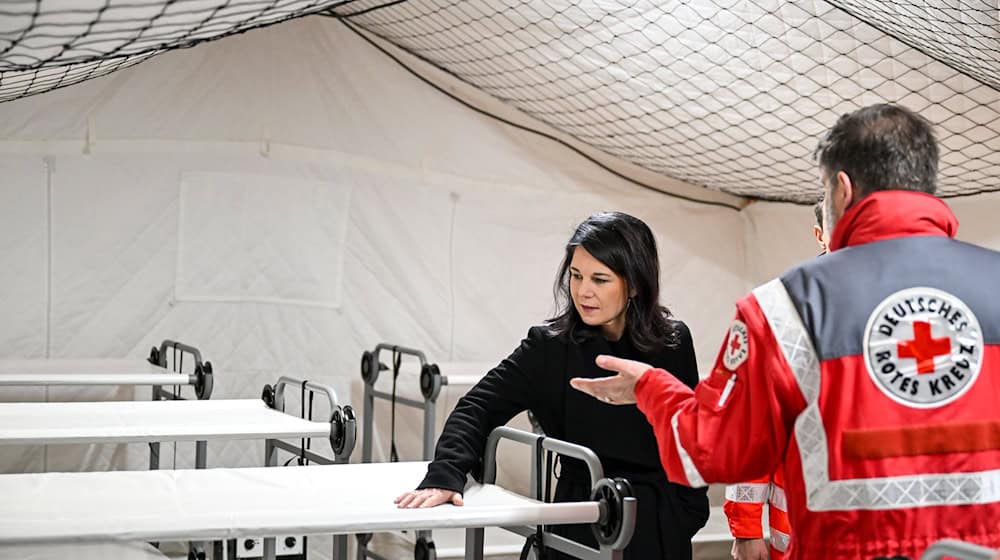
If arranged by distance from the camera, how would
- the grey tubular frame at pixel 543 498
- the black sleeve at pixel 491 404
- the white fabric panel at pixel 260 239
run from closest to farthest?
the grey tubular frame at pixel 543 498 < the black sleeve at pixel 491 404 < the white fabric panel at pixel 260 239

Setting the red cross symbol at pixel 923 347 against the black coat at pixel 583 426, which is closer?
the red cross symbol at pixel 923 347

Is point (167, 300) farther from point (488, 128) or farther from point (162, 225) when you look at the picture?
point (488, 128)

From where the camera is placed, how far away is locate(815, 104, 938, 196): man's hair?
1.30 metres

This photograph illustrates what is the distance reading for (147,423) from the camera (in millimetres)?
2625

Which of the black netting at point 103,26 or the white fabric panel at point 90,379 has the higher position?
the black netting at point 103,26

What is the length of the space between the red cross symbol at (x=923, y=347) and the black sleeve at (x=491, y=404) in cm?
84

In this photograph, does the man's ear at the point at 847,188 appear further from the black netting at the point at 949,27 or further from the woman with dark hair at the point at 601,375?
the black netting at the point at 949,27

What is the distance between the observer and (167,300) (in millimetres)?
3873

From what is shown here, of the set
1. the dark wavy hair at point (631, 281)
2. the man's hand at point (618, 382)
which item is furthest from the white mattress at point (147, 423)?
the man's hand at point (618, 382)

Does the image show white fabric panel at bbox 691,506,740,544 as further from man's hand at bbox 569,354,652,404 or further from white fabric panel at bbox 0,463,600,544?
man's hand at bbox 569,354,652,404

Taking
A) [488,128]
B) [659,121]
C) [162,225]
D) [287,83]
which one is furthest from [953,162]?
[162,225]

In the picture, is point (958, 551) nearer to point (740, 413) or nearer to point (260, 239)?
point (740, 413)

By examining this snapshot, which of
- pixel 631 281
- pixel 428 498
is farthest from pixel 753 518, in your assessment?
pixel 428 498

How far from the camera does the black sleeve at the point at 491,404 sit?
1903 millimetres
